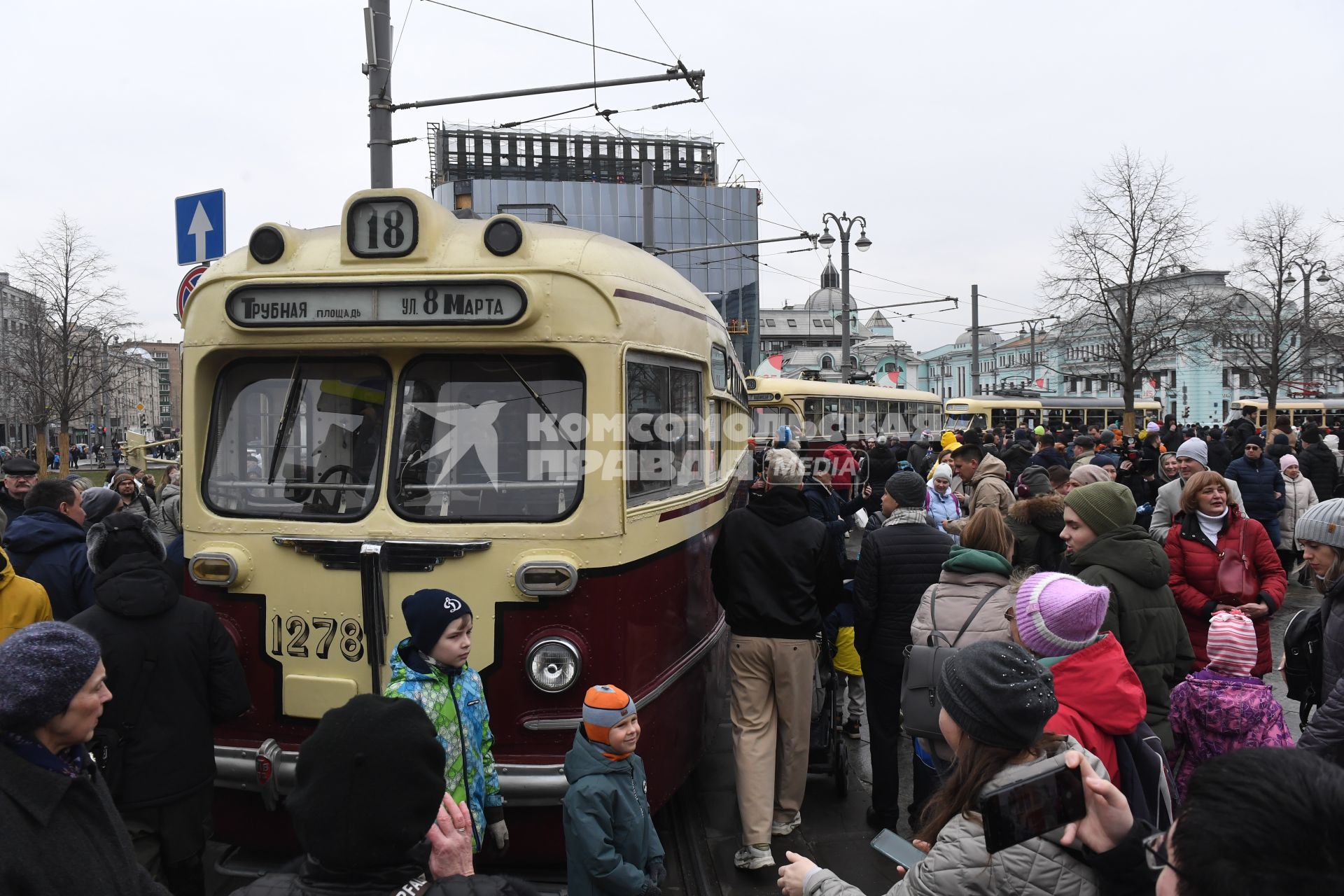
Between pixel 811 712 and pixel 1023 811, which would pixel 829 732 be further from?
pixel 1023 811

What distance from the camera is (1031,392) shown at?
39.4 meters

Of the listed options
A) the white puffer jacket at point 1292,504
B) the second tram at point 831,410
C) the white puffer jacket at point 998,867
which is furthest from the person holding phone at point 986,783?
the second tram at point 831,410

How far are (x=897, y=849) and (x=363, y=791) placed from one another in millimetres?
1172

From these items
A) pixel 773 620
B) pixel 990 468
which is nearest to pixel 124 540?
pixel 773 620

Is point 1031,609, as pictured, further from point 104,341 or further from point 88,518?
point 104,341

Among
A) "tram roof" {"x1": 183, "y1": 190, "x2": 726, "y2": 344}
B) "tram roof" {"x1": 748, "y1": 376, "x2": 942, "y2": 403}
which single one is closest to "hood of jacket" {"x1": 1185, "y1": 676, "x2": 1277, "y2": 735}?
"tram roof" {"x1": 183, "y1": 190, "x2": 726, "y2": 344}

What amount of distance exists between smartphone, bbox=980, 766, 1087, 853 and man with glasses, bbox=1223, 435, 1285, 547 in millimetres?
9163

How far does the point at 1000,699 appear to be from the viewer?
2.15 meters

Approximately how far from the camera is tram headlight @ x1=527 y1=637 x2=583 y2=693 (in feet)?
13.2

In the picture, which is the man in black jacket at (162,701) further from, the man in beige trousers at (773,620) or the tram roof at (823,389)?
the tram roof at (823,389)

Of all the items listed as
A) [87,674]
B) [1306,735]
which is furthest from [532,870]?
[1306,735]

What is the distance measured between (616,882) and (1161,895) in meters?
2.13

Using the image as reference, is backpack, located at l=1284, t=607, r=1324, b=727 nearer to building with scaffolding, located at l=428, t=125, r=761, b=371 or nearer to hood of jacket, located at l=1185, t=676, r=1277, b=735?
hood of jacket, located at l=1185, t=676, r=1277, b=735

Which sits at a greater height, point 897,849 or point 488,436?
point 488,436
